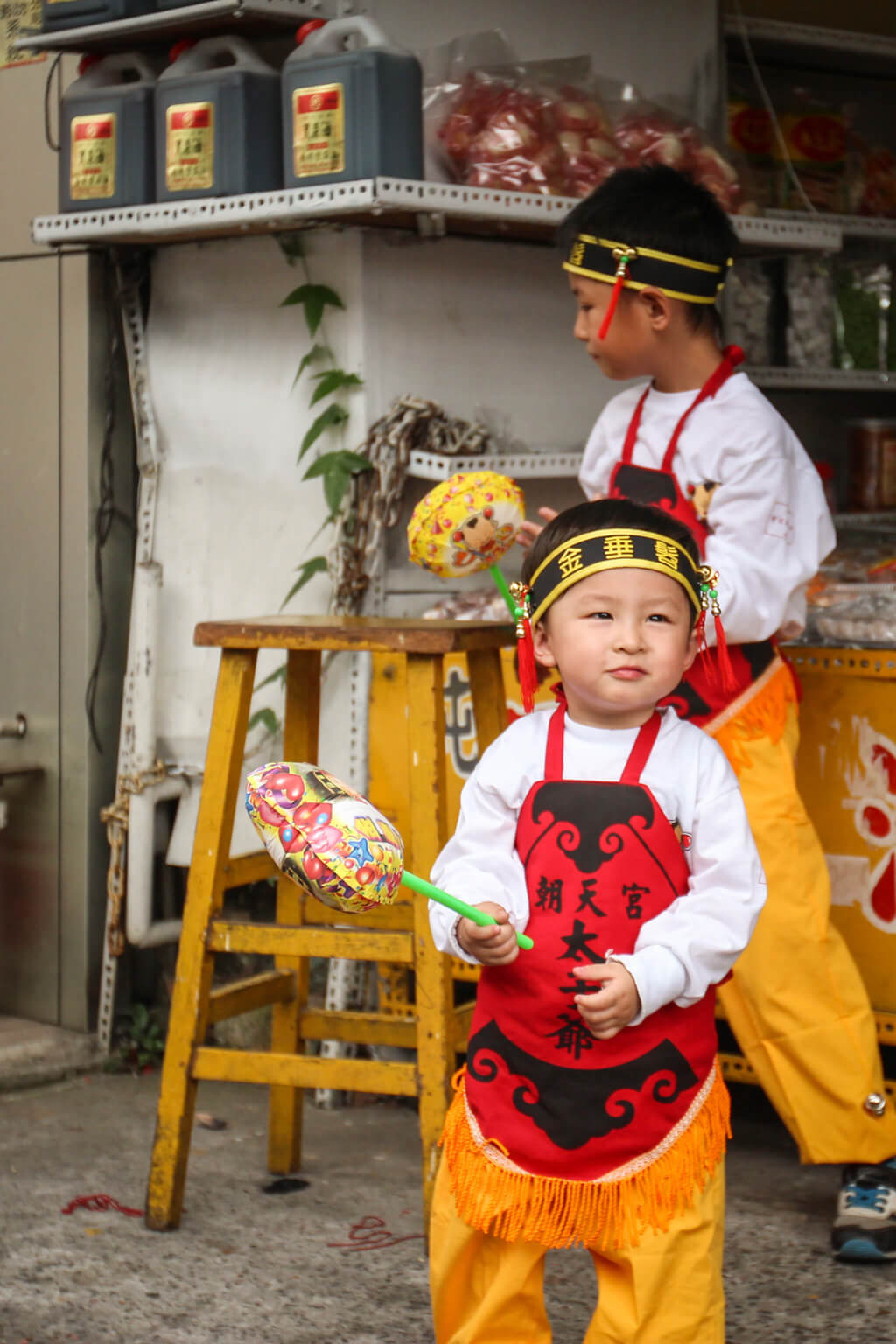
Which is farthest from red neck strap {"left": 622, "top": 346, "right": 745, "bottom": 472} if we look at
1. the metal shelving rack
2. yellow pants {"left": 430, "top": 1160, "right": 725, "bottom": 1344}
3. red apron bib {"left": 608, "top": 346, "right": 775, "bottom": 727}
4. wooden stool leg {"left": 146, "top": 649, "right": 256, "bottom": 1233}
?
the metal shelving rack

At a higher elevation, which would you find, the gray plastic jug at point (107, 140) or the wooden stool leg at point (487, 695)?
the gray plastic jug at point (107, 140)

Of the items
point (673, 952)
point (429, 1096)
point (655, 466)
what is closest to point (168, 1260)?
point (429, 1096)

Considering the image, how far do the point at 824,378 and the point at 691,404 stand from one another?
1546 mm

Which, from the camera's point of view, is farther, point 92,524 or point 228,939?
point 92,524

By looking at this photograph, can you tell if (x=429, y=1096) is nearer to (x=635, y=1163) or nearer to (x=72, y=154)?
(x=635, y=1163)

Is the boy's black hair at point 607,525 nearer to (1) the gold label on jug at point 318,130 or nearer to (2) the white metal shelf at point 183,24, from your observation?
(1) the gold label on jug at point 318,130

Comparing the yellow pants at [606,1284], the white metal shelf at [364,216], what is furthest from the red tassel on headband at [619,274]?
the yellow pants at [606,1284]

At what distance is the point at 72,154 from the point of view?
138 inches

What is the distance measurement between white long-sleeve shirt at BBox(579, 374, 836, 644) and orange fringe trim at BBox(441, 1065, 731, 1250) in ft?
2.82

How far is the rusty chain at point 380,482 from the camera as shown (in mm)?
3344

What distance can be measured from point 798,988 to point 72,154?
2223mm

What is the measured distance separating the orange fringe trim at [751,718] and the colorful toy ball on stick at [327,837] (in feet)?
3.19

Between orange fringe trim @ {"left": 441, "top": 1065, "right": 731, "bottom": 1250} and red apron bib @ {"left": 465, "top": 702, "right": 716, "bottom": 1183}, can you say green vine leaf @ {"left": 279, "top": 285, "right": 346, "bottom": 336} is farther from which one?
orange fringe trim @ {"left": 441, "top": 1065, "right": 731, "bottom": 1250}

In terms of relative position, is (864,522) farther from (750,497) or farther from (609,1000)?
(609,1000)
